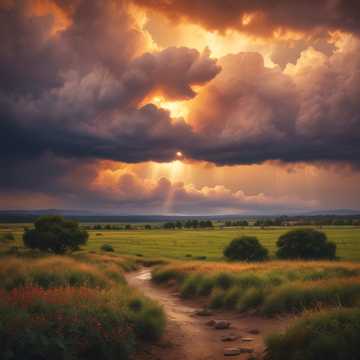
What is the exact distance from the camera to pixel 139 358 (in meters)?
12.6

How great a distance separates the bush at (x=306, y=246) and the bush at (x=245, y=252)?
7.97 ft

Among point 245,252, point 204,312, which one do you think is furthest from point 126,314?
point 245,252

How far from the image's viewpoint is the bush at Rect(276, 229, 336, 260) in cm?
5041

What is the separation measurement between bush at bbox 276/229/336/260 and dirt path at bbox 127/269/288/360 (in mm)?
32509

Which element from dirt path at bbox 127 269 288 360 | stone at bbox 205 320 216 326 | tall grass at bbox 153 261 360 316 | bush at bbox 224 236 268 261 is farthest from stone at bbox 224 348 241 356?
bush at bbox 224 236 268 261

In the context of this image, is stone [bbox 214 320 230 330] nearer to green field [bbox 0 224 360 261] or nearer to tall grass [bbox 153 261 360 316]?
tall grass [bbox 153 261 360 316]

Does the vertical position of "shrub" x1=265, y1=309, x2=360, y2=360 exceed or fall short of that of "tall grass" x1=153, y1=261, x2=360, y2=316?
it exceeds it

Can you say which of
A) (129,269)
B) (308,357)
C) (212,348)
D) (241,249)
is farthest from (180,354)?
(241,249)

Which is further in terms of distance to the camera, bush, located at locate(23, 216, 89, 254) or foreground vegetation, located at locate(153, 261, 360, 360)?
bush, located at locate(23, 216, 89, 254)

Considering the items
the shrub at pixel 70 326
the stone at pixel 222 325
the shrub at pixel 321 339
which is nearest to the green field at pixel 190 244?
the stone at pixel 222 325

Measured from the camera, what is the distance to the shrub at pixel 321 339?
396 inches

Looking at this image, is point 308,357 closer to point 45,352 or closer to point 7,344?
point 45,352

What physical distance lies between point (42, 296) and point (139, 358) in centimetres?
390

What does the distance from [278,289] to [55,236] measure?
41.9 meters
